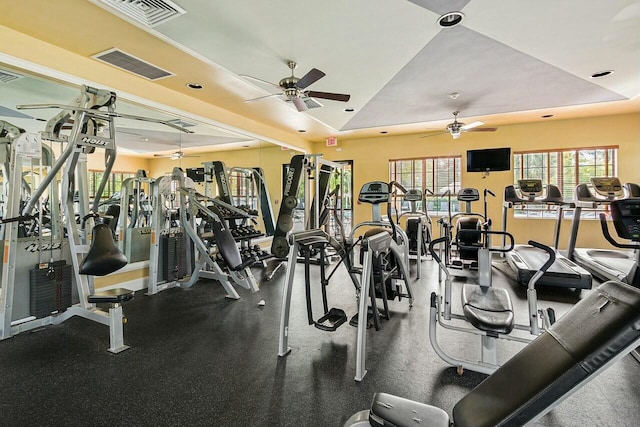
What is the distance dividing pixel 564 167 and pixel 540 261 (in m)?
3.27

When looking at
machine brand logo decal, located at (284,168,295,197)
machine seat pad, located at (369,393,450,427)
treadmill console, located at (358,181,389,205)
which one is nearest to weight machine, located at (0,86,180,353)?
machine seat pad, located at (369,393,450,427)

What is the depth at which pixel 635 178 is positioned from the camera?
6.26 m

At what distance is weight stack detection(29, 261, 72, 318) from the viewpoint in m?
3.09

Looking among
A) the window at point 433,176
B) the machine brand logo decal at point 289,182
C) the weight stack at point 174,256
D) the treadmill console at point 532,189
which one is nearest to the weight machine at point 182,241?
the weight stack at point 174,256

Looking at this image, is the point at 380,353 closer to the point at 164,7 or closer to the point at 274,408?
the point at 274,408

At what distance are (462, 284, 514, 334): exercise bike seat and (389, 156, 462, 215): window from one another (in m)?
Result: 5.55

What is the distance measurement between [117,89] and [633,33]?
579 centimetres

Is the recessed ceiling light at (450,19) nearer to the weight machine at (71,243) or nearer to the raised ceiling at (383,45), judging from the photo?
the raised ceiling at (383,45)

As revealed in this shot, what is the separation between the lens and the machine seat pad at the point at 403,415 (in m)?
1.08

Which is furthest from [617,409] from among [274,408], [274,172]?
[274,172]

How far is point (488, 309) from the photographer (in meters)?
2.25

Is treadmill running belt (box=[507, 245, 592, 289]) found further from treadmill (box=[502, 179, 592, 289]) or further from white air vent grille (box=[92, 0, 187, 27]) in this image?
white air vent grille (box=[92, 0, 187, 27])

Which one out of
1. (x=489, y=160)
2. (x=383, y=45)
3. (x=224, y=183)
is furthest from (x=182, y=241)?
(x=489, y=160)

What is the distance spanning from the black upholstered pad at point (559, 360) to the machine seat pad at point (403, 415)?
0.22 feet
